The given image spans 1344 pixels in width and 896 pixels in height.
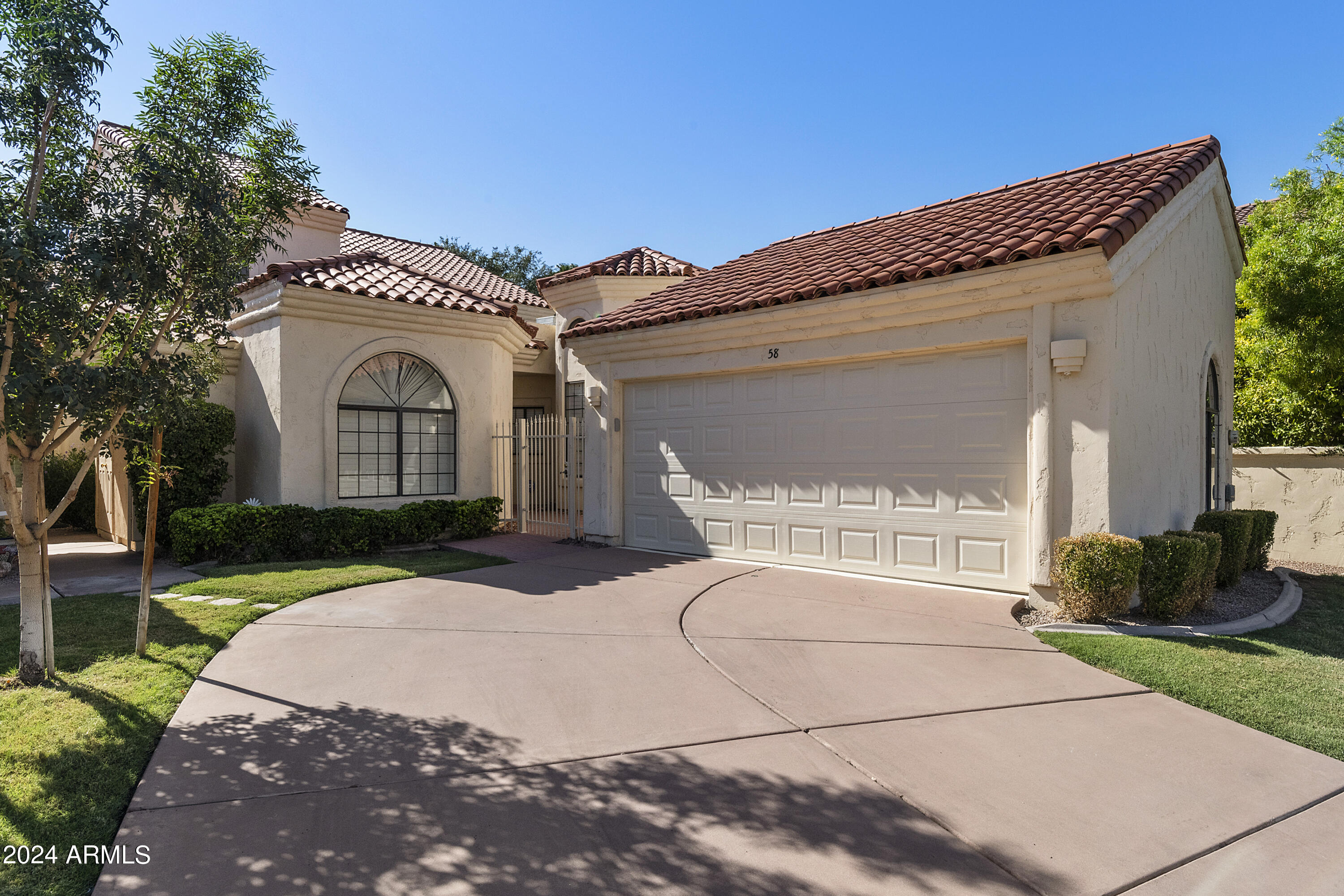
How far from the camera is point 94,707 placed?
4.62 meters

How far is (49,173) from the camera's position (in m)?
4.93

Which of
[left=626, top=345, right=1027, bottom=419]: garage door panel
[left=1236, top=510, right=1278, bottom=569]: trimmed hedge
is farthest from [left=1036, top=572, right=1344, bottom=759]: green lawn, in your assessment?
[left=1236, top=510, right=1278, bottom=569]: trimmed hedge

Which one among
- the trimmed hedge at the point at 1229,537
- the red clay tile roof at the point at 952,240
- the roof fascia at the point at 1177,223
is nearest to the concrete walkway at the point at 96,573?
the red clay tile roof at the point at 952,240

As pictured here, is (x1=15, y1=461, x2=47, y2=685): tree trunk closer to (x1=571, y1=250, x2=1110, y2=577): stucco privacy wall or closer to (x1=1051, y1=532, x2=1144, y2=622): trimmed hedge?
(x1=571, y1=250, x2=1110, y2=577): stucco privacy wall

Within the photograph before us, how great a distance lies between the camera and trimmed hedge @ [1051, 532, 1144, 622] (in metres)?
6.49

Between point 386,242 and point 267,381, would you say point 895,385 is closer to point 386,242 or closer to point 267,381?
point 267,381

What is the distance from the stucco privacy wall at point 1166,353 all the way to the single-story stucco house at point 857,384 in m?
0.05

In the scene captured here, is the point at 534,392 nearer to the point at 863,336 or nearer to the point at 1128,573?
the point at 863,336

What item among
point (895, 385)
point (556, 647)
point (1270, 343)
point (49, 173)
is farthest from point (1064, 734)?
point (1270, 343)

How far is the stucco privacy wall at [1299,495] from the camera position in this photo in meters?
12.0

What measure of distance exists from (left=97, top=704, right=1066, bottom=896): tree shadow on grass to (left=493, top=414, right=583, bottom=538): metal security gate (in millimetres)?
8511

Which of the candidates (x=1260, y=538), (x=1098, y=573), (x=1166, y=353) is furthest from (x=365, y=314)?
(x=1260, y=538)

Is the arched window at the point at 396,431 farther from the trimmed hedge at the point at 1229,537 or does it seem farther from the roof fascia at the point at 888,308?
the trimmed hedge at the point at 1229,537

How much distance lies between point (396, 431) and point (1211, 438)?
42.3 ft
